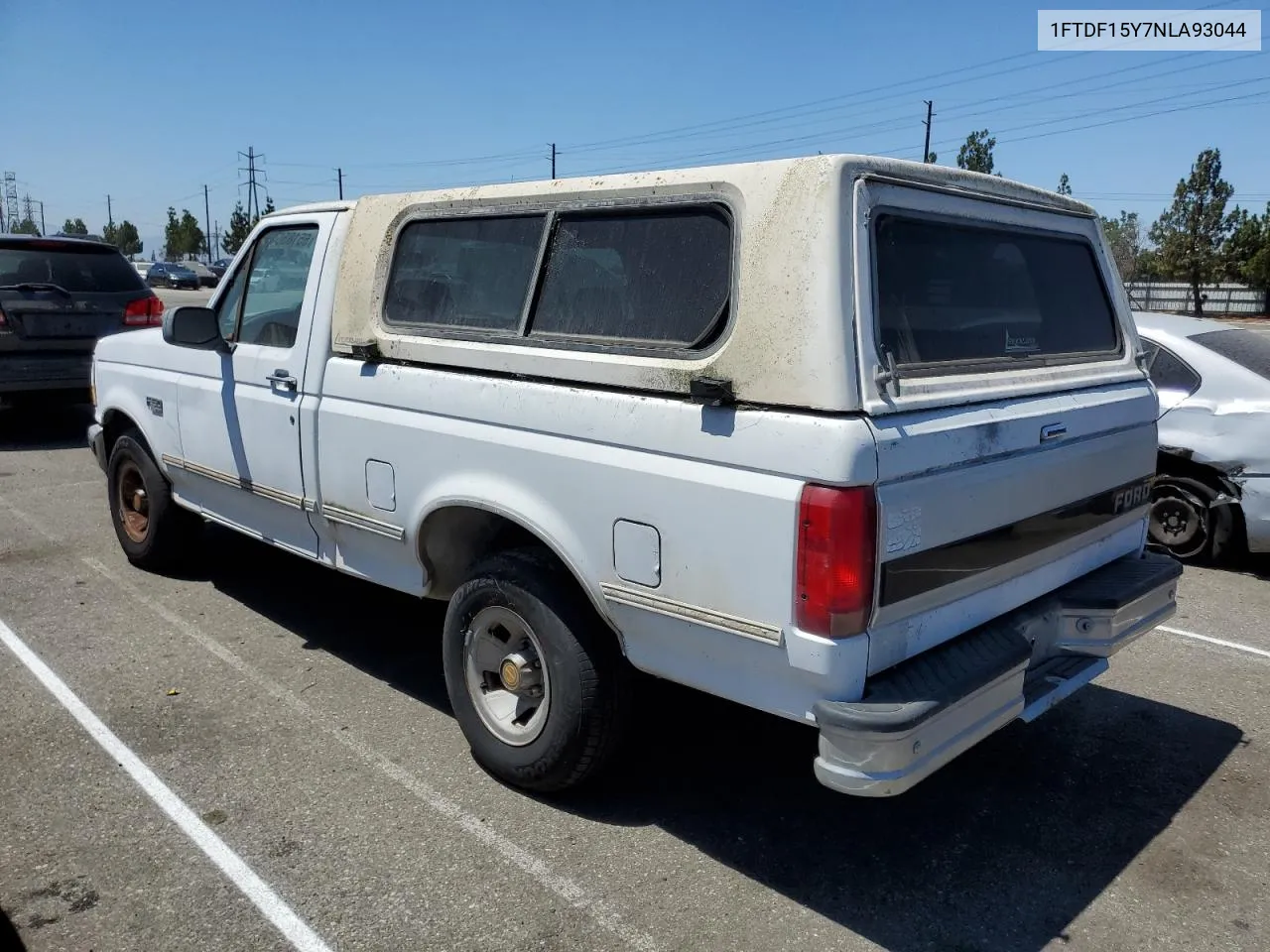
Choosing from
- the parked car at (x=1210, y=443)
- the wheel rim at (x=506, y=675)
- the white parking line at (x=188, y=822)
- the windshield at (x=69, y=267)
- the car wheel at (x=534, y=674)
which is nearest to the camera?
the white parking line at (x=188, y=822)

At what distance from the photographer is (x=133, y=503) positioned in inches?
239

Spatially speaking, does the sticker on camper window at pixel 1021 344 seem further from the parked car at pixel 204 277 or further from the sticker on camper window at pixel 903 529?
the parked car at pixel 204 277

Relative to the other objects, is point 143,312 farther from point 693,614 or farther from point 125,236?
point 125,236

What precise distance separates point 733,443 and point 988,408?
0.86m

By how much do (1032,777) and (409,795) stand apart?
2.32 meters

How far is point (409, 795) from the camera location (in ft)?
11.9

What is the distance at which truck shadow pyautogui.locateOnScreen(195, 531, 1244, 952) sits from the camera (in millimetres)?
3043

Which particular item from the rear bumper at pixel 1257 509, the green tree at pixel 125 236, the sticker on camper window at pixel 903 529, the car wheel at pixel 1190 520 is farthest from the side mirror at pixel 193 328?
the green tree at pixel 125 236

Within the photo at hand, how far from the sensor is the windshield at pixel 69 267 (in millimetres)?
9695

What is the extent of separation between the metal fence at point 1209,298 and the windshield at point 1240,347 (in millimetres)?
46331

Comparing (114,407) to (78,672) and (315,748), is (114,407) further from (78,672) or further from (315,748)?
(315,748)

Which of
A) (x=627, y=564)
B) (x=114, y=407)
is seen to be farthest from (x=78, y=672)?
(x=627, y=564)

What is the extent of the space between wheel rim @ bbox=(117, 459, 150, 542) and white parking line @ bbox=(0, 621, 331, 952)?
1.35 meters

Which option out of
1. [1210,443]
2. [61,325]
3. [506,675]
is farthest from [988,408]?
[61,325]
